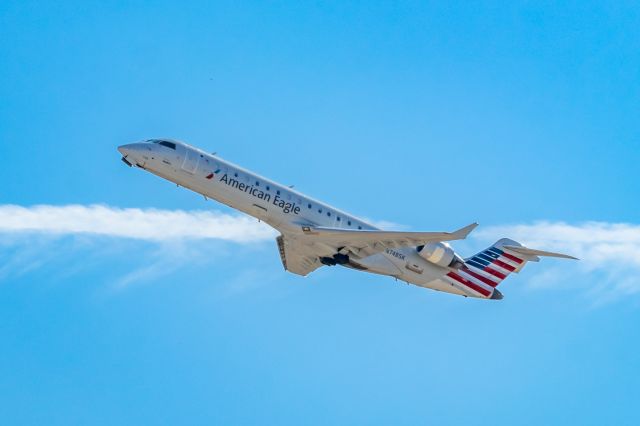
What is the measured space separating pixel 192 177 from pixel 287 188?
3.78 m

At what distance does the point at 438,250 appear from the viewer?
40000mm

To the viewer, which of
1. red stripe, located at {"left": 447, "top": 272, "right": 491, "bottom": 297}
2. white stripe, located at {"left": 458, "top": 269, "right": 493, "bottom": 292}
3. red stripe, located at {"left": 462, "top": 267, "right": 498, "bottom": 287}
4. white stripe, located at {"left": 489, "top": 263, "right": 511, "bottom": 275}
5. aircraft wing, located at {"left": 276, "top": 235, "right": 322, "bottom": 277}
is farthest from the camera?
white stripe, located at {"left": 489, "top": 263, "right": 511, "bottom": 275}

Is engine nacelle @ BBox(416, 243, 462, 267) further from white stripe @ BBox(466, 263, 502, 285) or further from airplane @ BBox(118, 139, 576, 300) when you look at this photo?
white stripe @ BBox(466, 263, 502, 285)

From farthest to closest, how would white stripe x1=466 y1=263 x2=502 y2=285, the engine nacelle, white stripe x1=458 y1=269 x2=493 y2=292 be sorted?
white stripe x1=466 y1=263 x2=502 y2=285 → white stripe x1=458 y1=269 x2=493 y2=292 → the engine nacelle

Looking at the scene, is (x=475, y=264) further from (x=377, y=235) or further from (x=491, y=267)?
(x=377, y=235)

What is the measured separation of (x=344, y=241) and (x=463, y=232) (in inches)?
233

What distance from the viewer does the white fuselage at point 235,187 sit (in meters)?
37.7

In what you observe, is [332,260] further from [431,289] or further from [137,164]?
[137,164]

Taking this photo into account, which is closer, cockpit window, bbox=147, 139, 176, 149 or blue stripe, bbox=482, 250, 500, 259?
cockpit window, bbox=147, 139, 176, 149

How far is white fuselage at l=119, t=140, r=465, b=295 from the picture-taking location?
37.7 m

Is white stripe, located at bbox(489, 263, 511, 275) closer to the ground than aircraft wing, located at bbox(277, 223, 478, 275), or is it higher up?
higher up

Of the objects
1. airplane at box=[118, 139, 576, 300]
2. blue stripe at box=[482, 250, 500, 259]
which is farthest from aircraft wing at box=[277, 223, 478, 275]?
blue stripe at box=[482, 250, 500, 259]

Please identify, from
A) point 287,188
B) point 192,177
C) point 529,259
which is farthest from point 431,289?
point 192,177

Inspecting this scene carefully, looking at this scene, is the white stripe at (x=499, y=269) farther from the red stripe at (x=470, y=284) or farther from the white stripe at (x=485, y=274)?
the red stripe at (x=470, y=284)
